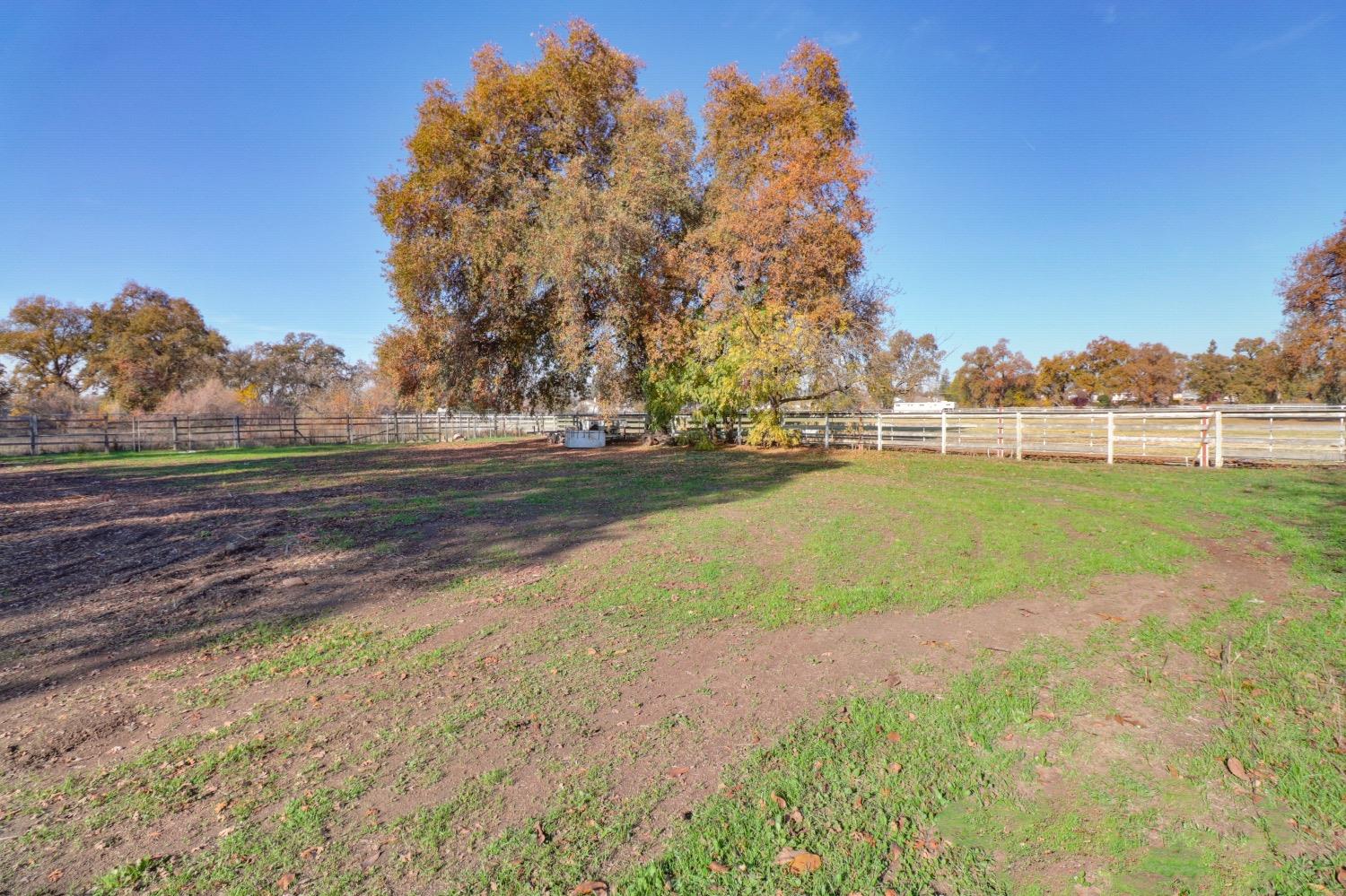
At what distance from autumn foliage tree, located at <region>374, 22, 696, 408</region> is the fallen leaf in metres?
19.0

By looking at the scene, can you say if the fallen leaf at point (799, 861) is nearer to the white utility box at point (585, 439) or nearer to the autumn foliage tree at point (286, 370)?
the white utility box at point (585, 439)

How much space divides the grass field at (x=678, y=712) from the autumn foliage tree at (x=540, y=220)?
14.9 meters

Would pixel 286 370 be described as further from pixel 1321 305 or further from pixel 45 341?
pixel 1321 305

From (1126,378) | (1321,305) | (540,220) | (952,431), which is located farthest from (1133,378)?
(540,220)

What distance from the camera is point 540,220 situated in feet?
70.5

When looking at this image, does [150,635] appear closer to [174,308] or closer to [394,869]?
[394,869]

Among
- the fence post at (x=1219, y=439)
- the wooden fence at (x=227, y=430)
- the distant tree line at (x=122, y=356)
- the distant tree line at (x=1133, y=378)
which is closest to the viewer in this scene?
the fence post at (x=1219, y=439)

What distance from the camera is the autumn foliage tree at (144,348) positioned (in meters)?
41.4

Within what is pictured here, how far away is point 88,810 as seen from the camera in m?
2.60

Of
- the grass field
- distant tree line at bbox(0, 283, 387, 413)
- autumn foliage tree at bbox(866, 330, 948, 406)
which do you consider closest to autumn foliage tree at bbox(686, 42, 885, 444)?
autumn foliage tree at bbox(866, 330, 948, 406)

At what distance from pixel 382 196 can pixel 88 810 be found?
2428cm

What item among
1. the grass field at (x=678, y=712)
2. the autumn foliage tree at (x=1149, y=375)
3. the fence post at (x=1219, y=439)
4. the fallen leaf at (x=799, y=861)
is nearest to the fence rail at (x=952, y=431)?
the fence post at (x=1219, y=439)

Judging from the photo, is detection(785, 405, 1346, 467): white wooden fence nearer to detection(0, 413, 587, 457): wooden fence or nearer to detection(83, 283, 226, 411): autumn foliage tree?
detection(0, 413, 587, 457): wooden fence

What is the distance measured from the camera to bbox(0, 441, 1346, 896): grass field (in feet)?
7.64
